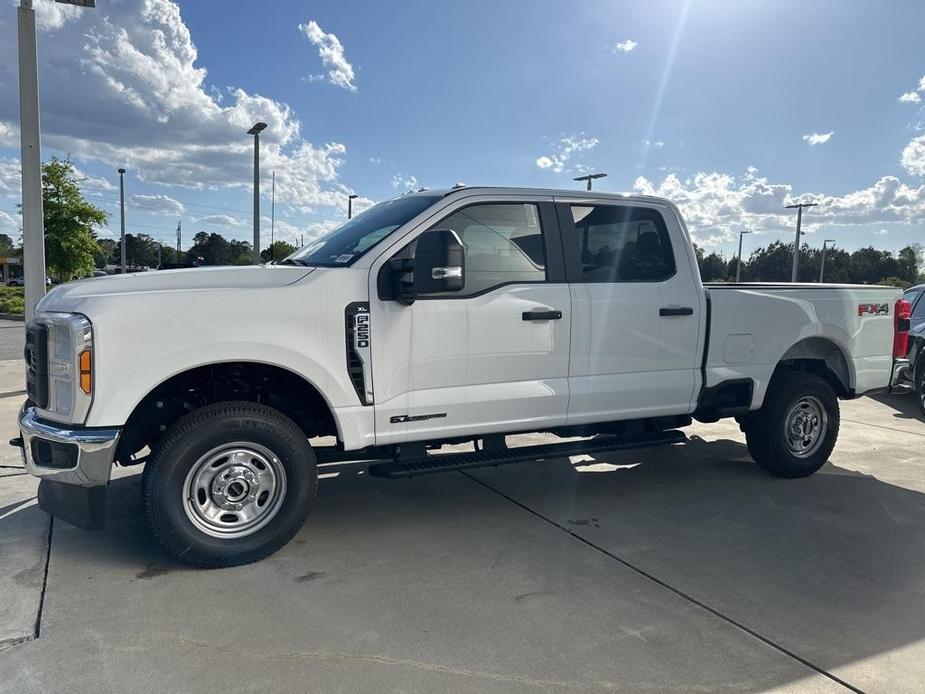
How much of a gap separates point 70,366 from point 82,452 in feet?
1.43

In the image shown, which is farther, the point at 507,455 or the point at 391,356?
the point at 507,455

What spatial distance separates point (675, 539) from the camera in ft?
14.9

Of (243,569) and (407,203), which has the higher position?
(407,203)

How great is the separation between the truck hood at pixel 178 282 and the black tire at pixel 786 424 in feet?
12.8

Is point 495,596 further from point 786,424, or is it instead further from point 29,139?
point 29,139

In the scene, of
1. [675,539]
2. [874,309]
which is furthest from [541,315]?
[874,309]

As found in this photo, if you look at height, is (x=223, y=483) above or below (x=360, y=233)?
below

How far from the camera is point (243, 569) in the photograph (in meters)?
4.00

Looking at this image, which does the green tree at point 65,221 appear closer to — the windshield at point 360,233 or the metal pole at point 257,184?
the metal pole at point 257,184

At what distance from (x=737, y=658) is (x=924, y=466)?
4.39 m

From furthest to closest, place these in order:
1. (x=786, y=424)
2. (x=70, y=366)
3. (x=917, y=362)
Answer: (x=917, y=362)
(x=786, y=424)
(x=70, y=366)

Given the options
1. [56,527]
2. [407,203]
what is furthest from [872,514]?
[56,527]

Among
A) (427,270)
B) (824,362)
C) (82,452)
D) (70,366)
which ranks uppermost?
(427,270)

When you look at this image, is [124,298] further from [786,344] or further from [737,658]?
[786,344]
